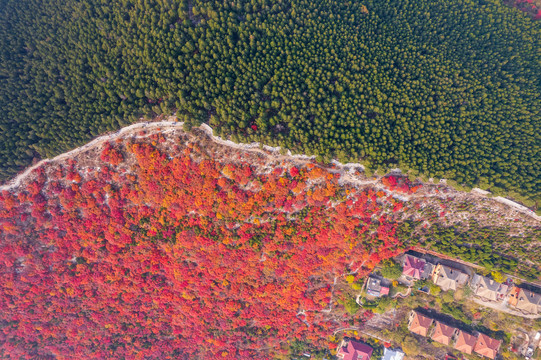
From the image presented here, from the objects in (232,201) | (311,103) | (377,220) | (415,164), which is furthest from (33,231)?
(415,164)

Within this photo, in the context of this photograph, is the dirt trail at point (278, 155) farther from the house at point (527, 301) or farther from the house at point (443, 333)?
the house at point (443, 333)

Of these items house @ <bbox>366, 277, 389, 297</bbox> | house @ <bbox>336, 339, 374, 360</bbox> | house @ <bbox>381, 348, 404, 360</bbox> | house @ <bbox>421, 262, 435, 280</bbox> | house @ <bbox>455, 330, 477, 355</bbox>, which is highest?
house @ <bbox>421, 262, 435, 280</bbox>

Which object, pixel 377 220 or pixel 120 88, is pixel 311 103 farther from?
pixel 120 88

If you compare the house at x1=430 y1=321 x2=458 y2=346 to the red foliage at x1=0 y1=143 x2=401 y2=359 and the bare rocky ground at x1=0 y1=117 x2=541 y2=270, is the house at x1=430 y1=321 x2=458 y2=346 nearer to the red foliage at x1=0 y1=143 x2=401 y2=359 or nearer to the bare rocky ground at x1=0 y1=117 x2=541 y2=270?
the bare rocky ground at x1=0 y1=117 x2=541 y2=270

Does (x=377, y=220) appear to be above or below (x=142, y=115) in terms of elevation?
below

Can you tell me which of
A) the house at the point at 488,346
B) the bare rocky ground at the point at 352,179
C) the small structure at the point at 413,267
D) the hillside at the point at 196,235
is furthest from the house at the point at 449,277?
the house at the point at 488,346

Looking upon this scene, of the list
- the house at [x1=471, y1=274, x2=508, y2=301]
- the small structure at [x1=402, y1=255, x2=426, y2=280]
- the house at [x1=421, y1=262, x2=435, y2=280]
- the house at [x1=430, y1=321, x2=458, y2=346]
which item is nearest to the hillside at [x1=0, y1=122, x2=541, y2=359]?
the small structure at [x1=402, y1=255, x2=426, y2=280]
